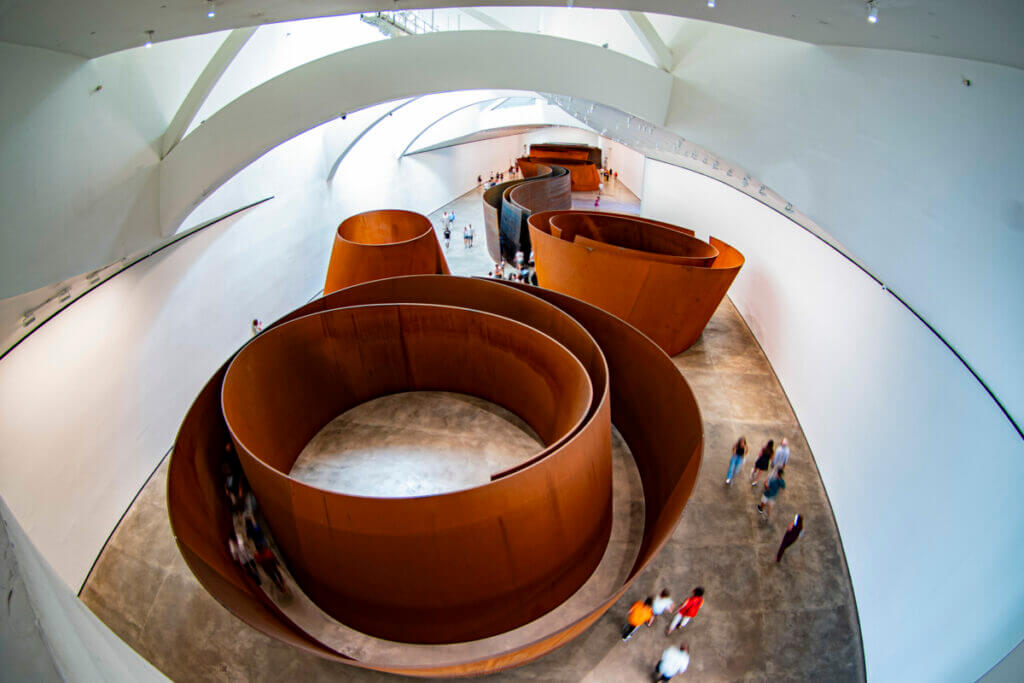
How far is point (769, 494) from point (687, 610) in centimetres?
253

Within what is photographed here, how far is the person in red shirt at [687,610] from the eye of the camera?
19.3 ft

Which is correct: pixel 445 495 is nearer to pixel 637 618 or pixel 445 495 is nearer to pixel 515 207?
pixel 637 618

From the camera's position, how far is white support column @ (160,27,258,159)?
25.4 feet

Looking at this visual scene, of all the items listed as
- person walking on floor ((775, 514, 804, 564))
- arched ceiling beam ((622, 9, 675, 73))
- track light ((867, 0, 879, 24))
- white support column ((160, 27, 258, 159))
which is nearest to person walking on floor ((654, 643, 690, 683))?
person walking on floor ((775, 514, 804, 564))

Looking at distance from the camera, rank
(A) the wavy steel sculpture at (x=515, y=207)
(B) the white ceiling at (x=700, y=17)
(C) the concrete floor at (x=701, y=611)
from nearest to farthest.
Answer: (B) the white ceiling at (x=700, y=17) < (C) the concrete floor at (x=701, y=611) < (A) the wavy steel sculpture at (x=515, y=207)

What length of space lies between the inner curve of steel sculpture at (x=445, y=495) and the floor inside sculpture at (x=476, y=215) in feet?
28.8

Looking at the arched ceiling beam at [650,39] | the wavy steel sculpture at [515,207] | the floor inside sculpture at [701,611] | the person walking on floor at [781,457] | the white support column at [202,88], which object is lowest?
the floor inside sculpture at [701,611]

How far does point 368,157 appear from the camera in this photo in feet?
62.4

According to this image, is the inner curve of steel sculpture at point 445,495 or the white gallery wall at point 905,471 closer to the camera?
the white gallery wall at point 905,471

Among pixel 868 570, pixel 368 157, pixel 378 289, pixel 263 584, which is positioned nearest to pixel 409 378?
pixel 378 289

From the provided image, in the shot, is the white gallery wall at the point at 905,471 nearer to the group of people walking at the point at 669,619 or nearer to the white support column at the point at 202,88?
the group of people walking at the point at 669,619

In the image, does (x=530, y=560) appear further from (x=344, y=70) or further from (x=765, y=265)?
(x=765, y=265)

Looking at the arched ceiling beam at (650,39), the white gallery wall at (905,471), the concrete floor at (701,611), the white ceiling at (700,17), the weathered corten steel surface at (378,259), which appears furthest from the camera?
the weathered corten steel surface at (378,259)

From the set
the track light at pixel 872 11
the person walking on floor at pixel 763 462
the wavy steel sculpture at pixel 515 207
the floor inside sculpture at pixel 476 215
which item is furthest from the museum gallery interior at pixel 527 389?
the floor inside sculpture at pixel 476 215
